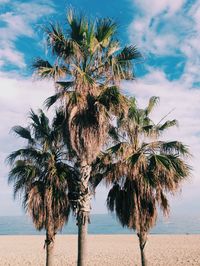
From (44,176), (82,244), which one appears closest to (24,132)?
(44,176)

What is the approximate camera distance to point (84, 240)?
1308 cm

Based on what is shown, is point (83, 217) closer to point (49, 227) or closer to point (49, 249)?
point (49, 227)

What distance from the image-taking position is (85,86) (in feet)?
44.2

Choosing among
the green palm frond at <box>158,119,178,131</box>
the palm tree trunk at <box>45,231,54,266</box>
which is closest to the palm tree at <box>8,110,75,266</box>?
the palm tree trunk at <box>45,231,54,266</box>

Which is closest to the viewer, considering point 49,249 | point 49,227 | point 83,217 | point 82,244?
point 82,244

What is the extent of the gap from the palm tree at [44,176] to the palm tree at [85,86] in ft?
2.99

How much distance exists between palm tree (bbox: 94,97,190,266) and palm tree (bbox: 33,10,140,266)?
6.02ft

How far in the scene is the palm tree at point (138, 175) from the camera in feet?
50.6

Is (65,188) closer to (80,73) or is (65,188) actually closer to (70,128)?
(70,128)

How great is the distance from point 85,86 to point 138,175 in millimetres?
4298

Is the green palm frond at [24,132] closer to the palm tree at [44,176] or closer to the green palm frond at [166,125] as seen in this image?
the palm tree at [44,176]

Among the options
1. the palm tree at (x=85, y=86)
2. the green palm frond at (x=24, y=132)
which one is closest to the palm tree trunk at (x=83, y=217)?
the palm tree at (x=85, y=86)

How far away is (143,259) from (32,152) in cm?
628

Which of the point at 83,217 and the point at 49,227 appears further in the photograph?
the point at 49,227
